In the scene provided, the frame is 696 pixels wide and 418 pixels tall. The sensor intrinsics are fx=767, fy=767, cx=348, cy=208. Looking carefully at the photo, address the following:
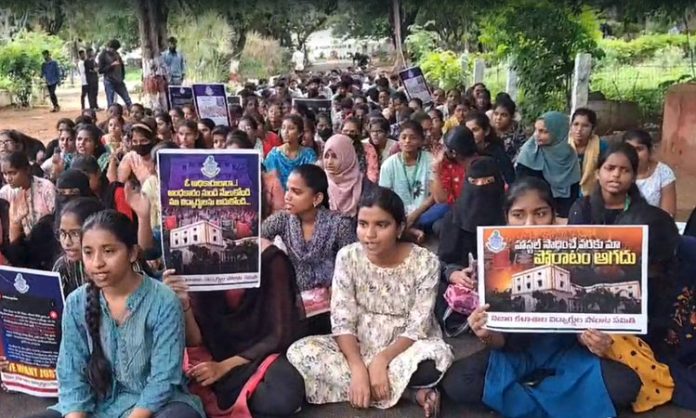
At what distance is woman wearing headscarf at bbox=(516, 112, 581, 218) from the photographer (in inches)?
228

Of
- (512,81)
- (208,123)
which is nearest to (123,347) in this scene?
(208,123)

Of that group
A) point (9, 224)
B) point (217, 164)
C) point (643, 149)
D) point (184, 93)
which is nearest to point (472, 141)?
point (643, 149)

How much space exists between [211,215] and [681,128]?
7.53 m

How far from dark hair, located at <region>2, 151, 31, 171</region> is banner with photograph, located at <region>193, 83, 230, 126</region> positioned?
3.22 m

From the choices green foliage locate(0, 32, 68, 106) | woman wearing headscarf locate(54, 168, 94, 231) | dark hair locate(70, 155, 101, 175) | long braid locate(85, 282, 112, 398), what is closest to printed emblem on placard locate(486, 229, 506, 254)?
long braid locate(85, 282, 112, 398)

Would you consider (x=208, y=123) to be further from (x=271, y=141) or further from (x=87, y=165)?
(x=87, y=165)

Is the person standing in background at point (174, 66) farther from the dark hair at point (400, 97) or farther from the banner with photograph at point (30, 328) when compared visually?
the banner with photograph at point (30, 328)

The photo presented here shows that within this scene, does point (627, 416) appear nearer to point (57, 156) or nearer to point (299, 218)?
point (299, 218)

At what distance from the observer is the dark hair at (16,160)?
454cm

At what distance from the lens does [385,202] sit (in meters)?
3.18

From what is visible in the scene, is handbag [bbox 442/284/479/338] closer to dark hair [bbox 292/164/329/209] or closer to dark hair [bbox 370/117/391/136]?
dark hair [bbox 292/164/329/209]

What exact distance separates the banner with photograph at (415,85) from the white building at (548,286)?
6729mm

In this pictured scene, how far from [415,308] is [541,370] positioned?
0.58 m

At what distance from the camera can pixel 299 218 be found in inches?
150
